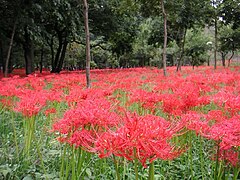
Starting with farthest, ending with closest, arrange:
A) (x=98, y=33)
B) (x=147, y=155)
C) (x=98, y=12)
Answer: (x=98, y=33) < (x=98, y=12) < (x=147, y=155)

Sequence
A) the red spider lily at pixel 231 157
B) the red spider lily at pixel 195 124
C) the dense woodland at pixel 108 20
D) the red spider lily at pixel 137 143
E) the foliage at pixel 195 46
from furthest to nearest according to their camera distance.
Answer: the foliage at pixel 195 46 → the dense woodland at pixel 108 20 → the red spider lily at pixel 195 124 → the red spider lily at pixel 231 157 → the red spider lily at pixel 137 143

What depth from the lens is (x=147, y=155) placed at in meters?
1.10

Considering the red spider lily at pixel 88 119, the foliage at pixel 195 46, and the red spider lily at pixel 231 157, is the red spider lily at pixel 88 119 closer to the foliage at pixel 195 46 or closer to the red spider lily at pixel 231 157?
the red spider lily at pixel 231 157

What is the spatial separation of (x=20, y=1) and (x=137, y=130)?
13.3 m

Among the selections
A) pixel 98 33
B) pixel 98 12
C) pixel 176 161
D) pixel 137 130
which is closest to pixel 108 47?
pixel 98 33

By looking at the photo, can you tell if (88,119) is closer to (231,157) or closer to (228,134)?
(228,134)

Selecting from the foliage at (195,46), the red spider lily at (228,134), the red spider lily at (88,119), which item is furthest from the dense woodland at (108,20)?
the red spider lily at (228,134)

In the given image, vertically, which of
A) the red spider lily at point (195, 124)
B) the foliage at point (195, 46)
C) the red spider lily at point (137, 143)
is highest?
the foliage at point (195, 46)

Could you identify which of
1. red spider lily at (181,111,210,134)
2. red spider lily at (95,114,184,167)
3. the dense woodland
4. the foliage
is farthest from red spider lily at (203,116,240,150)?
the foliage

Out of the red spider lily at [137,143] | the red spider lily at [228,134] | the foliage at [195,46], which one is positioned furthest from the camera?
the foliage at [195,46]

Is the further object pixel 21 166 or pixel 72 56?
pixel 72 56

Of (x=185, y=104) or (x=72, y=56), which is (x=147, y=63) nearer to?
(x=72, y=56)

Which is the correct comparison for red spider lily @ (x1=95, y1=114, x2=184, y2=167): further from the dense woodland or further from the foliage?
the foliage

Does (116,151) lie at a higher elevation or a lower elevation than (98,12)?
lower
